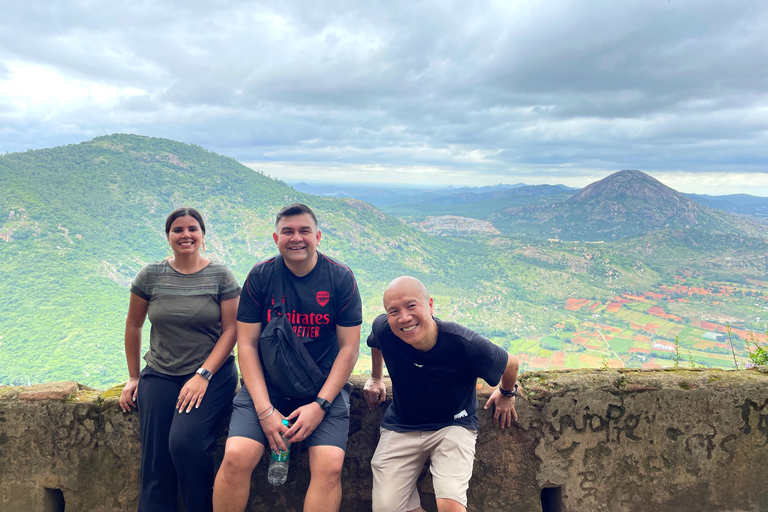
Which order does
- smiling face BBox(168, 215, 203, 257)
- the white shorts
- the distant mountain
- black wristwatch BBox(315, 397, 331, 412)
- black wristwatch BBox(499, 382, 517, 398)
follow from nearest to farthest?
the white shorts
black wristwatch BBox(315, 397, 331, 412)
black wristwatch BBox(499, 382, 517, 398)
smiling face BBox(168, 215, 203, 257)
the distant mountain

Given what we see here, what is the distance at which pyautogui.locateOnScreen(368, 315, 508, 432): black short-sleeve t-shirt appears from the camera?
261 cm

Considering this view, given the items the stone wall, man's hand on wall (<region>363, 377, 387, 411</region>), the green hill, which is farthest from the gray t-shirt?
the green hill

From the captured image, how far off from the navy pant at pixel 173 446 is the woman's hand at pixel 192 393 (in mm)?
31

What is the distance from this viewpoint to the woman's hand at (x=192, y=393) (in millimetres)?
2754

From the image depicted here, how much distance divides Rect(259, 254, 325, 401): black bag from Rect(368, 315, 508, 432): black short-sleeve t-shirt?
438mm

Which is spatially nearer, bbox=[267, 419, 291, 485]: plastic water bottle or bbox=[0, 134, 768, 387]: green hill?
bbox=[267, 419, 291, 485]: plastic water bottle

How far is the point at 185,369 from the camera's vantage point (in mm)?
2904

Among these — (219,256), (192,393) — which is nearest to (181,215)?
(192,393)

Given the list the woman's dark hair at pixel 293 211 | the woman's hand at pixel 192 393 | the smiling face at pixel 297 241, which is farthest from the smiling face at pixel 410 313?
the woman's hand at pixel 192 393

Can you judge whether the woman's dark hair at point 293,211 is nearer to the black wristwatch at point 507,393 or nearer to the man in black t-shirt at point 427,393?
the man in black t-shirt at point 427,393

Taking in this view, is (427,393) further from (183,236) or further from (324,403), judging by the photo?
(183,236)

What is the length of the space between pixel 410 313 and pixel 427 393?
1.77 ft

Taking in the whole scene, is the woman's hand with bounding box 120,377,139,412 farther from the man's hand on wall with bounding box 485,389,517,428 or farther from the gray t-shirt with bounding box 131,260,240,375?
the man's hand on wall with bounding box 485,389,517,428

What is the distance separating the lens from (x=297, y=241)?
9.50 ft
